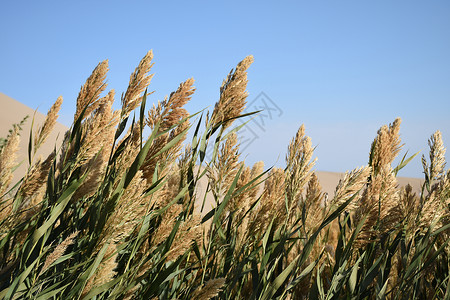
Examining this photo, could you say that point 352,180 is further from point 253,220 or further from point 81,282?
point 81,282

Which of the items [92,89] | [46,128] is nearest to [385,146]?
[92,89]

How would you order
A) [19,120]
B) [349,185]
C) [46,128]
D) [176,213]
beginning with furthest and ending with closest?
[19,120] → [46,128] → [349,185] → [176,213]

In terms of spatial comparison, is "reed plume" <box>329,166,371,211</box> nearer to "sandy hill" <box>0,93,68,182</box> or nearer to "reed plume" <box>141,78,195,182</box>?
"reed plume" <box>141,78,195,182</box>

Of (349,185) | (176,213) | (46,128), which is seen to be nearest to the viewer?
(176,213)

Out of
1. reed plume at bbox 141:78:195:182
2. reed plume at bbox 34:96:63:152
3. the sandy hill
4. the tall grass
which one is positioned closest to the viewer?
the tall grass

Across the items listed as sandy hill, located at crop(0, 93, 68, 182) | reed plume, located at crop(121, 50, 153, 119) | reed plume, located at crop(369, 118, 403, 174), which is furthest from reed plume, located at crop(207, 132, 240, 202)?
sandy hill, located at crop(0, 93, 68, 182)

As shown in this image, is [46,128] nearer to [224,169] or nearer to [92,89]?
[92,89]

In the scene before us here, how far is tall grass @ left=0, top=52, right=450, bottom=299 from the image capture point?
3.60 feet

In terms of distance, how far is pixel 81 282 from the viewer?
39.8 inches

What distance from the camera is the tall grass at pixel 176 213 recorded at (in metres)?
1.10

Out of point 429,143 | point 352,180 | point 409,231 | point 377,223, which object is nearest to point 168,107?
point 352,180

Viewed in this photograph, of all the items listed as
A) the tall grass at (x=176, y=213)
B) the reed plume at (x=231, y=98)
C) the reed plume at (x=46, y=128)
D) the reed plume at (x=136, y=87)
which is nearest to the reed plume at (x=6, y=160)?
the tall grass at (x=176, y=213)

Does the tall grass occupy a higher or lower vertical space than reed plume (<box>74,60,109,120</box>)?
lower

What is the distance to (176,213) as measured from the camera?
125cm
